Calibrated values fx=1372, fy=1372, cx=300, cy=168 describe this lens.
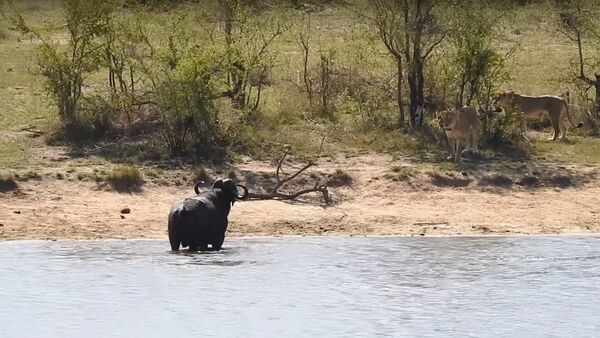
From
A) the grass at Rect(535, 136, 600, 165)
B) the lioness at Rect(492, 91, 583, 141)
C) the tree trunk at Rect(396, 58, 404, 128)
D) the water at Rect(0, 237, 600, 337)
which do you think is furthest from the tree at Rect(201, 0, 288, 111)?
the water at Rect(0, 237, 600, 337)

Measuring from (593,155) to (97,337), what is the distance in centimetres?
1114

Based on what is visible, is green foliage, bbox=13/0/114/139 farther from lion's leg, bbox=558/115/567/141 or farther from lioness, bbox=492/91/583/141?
lion's leg, bbox=558/115/567/141

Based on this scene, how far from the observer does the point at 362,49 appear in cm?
2520

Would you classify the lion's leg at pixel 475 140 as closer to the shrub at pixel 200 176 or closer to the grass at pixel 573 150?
the grass at pixel 573 150

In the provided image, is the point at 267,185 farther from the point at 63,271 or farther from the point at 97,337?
the point at 97,337

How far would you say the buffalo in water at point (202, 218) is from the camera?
51.1 ft

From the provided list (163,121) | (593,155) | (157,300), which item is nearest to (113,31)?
(163,121)

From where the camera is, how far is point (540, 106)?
2292 cm

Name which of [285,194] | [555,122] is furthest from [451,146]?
[285,194]

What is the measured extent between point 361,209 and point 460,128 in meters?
2.98

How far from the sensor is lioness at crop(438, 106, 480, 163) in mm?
20578

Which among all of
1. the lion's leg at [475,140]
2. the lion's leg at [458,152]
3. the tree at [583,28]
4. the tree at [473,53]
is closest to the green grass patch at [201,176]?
the lion's leg at [458,152]

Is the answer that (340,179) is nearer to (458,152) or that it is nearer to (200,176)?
(200,176)

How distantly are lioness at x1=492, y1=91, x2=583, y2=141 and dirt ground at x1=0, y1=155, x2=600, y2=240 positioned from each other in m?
2.81
